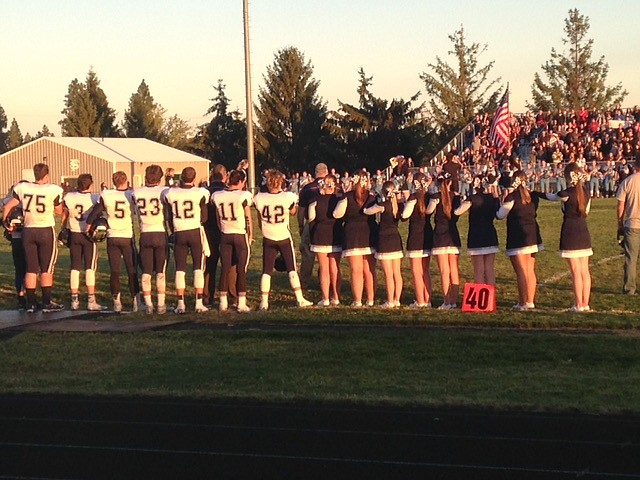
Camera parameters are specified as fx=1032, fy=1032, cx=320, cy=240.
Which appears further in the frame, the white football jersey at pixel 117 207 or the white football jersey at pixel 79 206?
the white football jersey at pixel 79 206

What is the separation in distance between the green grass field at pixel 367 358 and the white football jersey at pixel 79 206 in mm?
1569

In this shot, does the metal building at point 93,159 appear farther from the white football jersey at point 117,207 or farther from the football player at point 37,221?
the white football jersey at point 117,207

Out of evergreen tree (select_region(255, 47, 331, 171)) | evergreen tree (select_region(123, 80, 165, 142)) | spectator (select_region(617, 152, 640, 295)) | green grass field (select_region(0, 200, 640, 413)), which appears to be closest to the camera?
green grass field (select_region(0, 200, 640, 413))

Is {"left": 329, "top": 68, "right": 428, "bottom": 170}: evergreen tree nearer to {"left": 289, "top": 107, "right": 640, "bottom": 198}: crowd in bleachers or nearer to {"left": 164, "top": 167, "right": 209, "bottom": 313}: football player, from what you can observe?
{"left": 289, "top": 107, "right": 640, "bottom": 198}: crowd in bleachers

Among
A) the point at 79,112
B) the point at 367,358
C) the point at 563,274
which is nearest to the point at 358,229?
the point at 367,358

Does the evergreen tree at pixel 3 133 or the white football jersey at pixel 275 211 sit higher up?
the evergreen tree at pixel 3 133

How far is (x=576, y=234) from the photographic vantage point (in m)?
12.1

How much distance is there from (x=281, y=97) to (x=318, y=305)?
170ft

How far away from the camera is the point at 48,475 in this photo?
6.36m

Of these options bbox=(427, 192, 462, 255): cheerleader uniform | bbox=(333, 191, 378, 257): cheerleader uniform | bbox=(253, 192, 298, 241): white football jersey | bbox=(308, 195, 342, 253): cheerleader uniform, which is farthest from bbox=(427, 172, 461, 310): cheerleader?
bbox=(253, 192, 298, 241): white football jersey

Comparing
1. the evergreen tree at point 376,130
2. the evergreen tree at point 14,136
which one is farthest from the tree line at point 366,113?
the evergreen tree at point 14,136

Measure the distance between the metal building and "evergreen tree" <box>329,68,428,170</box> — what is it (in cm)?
905

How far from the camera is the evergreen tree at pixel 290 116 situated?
200ft

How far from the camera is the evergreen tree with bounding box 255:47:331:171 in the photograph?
60.9m
